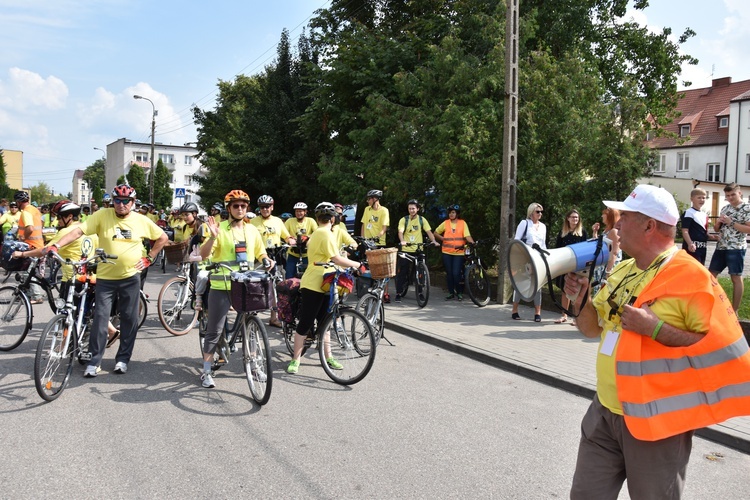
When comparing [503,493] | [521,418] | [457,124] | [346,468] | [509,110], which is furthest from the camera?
[457,124]

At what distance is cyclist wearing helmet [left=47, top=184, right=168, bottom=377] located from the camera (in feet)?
20.7

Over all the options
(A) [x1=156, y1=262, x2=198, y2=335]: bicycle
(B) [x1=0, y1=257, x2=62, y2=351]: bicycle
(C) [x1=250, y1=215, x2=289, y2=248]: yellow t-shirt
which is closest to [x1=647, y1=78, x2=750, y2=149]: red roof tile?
(C) [x1=250, y1=215, x2=289, y2=248]: yellow t-shirt

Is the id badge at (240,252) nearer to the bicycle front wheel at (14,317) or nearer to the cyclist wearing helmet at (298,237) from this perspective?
the bicycle front wheel at (14,317)

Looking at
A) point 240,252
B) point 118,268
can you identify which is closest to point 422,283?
point 240,252

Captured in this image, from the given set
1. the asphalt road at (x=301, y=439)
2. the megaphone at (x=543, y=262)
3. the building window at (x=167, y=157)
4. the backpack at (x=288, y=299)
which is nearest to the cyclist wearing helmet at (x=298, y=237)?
the backpack at (x=288, y=299)

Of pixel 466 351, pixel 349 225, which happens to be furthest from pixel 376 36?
pixel 466 351

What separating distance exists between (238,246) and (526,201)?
6.73 m

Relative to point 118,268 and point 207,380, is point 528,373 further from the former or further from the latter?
point 118,268

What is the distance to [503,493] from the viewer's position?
12.5 feet

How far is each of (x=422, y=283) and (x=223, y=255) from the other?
218 inches

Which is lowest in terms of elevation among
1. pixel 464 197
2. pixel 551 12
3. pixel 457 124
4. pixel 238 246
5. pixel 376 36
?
pixel 238 246

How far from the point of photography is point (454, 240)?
11.6 meters

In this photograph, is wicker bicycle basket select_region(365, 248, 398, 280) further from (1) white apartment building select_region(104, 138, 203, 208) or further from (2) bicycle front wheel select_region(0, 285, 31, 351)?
(1) white apartment building select_region(104, 138, 203, 208)

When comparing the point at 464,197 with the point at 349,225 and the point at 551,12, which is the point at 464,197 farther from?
the point at 551,12
